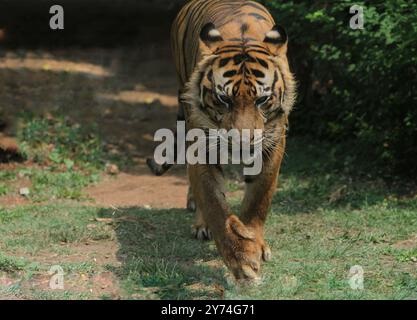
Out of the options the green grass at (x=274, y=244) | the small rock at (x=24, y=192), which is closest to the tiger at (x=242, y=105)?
the green grass at (x=274, y=244)

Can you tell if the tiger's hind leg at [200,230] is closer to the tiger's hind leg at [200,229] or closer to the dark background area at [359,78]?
the tiger's hind leg at [200,229]

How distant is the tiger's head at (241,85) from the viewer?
5.27 meters

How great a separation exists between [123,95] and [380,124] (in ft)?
17.3

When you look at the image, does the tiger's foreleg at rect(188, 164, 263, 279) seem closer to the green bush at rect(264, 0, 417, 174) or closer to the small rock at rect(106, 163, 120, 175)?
the green bush at rect(264, 0, 417, 174)

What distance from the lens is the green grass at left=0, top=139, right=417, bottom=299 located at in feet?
17.2

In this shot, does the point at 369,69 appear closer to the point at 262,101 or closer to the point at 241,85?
the point at 262,101

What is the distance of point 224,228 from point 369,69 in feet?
12.9

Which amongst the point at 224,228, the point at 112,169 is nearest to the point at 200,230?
the point at 224,228

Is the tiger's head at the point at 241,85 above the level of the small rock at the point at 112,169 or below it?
above

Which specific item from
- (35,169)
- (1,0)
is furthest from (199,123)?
(1,0)

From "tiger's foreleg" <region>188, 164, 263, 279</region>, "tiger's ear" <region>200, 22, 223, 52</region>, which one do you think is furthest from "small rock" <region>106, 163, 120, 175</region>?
"tiger's ear" <region>200, 22, 223, 52</region>

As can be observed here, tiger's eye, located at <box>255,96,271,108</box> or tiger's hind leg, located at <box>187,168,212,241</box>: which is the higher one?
tiger's eye, located at <box>255,96,271,108</box>

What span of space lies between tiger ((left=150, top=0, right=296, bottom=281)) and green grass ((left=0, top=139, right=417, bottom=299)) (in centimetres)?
28

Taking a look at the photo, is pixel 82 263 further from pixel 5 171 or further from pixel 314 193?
pixel 5 171
